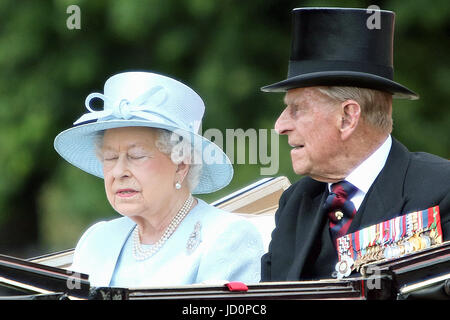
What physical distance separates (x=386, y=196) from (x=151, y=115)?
83 cm

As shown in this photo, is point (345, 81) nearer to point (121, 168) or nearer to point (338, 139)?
point (338, 139)

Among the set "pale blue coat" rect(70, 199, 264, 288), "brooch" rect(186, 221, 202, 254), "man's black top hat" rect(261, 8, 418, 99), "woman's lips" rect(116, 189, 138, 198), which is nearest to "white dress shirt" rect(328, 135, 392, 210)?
"man's black top hat" rect(261, 8, 418, 99)

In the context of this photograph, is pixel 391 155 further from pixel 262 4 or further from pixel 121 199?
pixel 262 4

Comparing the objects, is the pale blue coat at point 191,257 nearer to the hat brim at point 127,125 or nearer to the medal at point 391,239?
the hat brim at point 127,125

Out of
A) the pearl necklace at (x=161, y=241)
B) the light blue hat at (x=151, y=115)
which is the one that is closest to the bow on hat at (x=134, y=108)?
the light blue hat at (x=151, y=115)

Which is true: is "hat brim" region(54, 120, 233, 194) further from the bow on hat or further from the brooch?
the brooch

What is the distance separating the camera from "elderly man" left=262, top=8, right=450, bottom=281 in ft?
10.7

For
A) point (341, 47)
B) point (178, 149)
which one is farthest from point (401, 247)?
point (178, 149)

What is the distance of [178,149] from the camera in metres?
3.57

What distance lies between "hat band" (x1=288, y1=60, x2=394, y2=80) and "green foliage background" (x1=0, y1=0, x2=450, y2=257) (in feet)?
8.58

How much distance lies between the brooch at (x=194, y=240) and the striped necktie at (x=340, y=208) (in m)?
0.46
